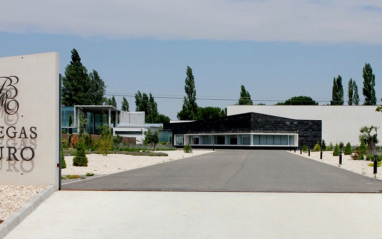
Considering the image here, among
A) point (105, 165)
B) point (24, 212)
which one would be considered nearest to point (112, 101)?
point (105, 165)

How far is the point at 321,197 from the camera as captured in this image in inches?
504

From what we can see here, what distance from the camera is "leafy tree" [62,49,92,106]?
286 ft

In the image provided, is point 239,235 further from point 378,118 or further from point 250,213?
point 378,118

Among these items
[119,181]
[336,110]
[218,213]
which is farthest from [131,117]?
[218,213]

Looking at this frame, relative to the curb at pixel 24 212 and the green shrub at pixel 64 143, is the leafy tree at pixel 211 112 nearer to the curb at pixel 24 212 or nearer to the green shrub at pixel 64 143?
the green shrub at pixel 64 143

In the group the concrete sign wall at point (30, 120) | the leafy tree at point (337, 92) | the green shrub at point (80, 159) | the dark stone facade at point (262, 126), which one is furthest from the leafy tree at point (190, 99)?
the concrete sign wall at point (30, 120)

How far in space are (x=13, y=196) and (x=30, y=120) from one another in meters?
2.48

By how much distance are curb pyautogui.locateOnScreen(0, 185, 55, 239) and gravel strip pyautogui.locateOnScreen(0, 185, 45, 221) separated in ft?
0.52

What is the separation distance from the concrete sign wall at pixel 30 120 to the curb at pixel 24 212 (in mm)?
804

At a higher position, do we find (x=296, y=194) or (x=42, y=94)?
(x=42, y=94)

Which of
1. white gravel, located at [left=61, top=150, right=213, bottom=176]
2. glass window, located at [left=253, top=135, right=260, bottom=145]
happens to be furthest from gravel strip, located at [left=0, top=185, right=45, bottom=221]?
glass window, located at [left=253, top=135, right=260, bottom=145]

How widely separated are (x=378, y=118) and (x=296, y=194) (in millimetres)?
84130

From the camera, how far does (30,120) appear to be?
1323 centimetres

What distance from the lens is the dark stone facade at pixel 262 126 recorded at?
256 feet
